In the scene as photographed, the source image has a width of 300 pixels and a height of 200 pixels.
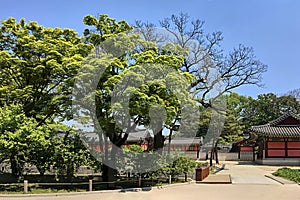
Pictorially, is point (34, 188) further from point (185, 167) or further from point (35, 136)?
point (185, 167)

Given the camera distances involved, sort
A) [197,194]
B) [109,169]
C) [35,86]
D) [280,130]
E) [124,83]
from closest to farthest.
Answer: [197,194] → [124,83] → [109,169] → [35,86] → [280,130]

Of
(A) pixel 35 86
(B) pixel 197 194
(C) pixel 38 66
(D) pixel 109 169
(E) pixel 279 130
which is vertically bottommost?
(B) pixel 197 194

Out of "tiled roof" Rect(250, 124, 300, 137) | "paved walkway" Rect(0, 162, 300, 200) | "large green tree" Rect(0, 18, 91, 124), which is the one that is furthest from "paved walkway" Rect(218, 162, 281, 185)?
"large green tree" Rect(0, 18, 91, 124)

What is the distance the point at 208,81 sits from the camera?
2358 centimetres

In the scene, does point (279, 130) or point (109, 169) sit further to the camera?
point (279, 130)

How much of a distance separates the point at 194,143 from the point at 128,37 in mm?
35202

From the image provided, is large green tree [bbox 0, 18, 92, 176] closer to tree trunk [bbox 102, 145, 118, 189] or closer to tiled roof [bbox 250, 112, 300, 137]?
tree trunk [bbox 102, 145, 118, 189]

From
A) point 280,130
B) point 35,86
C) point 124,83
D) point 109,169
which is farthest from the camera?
point 280,130

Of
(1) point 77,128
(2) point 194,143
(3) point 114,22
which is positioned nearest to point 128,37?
(3) point 114,22

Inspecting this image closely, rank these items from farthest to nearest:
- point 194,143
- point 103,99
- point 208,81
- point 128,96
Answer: point 194,143
point 208,81
point 103,99
point 128,96

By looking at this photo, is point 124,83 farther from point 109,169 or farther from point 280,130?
point 280,130

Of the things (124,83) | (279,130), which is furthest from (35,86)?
(279,130)

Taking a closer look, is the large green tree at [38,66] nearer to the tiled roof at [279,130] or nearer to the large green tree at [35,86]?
the large green tree at [35,86]

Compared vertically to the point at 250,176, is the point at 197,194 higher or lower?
higher
